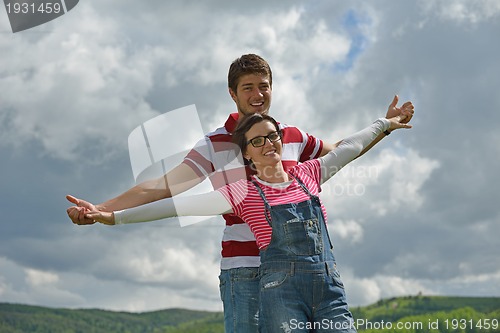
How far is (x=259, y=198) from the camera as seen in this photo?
511cm

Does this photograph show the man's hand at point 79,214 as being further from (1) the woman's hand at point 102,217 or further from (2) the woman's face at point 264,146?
(2) the woman's face at point 264,146

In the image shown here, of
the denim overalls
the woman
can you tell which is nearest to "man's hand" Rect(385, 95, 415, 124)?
the woman

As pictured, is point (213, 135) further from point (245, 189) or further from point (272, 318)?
point (272, 318)

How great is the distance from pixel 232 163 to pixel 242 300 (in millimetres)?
1279

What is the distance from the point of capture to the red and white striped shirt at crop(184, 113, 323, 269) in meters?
5.57

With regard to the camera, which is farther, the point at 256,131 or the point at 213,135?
the point at 213,135

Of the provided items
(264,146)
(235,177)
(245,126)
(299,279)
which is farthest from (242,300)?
(245,126)

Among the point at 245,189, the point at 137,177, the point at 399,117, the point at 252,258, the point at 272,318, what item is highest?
the point at 399,117

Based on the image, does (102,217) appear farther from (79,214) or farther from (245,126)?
(245,126)

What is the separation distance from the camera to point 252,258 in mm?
5520

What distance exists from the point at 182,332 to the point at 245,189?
196m

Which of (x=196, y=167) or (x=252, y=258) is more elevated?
(x=196, y=167)

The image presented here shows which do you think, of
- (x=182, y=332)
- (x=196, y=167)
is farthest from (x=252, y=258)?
(x=182, y=332)

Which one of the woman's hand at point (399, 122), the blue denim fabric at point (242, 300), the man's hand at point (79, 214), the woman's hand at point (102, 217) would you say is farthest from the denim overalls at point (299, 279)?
the woman's hand at point (399, 122)
